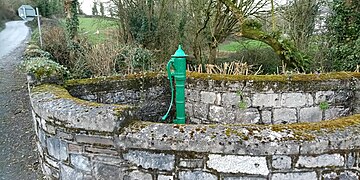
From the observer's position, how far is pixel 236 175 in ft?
8.30

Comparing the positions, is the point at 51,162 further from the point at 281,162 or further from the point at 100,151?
the point at 281,162

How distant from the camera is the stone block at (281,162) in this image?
247 cm

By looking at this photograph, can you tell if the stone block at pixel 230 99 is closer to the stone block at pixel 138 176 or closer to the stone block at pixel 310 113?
the stone block at pixel 310 113

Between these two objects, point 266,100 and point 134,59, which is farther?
point 134,59

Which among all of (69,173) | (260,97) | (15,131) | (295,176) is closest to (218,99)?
(260,97)

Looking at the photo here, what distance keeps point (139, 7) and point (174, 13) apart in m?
1.32

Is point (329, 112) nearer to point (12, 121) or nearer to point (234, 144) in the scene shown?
point (234, 144)

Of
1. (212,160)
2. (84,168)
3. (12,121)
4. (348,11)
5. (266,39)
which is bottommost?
(12,121)

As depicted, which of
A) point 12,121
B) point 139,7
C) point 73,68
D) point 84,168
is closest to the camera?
point 84,168

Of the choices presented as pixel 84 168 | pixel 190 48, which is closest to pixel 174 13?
pixel 190 48

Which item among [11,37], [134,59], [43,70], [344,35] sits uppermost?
[11,37]

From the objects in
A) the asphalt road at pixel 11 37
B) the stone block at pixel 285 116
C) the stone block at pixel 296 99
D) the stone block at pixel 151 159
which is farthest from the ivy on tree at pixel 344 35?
the asphalt road at pixel 11 37

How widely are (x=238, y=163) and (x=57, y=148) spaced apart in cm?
175

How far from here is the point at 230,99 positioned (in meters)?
5.67
